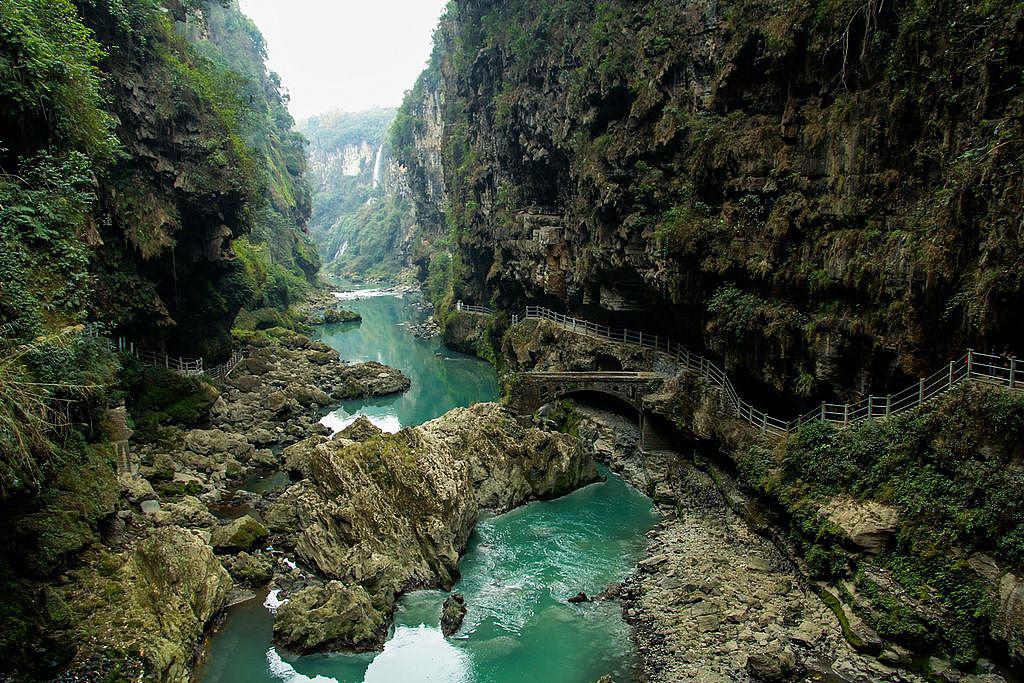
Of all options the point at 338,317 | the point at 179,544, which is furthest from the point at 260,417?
the point at 338,317

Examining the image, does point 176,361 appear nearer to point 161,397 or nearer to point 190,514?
point 161,397

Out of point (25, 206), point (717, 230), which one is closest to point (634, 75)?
point (717, 230)

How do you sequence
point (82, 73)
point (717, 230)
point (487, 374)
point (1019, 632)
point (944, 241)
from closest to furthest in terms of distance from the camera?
point (1019, 632) → point (944, 241) → point (82, 73) → point (717, 230) → point (487, 374)

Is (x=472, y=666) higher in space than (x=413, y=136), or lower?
lower

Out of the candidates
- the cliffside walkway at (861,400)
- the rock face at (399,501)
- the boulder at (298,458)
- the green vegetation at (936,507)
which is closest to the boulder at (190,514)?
the rock face at (399,501)

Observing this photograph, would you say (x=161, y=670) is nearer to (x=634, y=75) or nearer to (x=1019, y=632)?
(x=1019, y=632)
